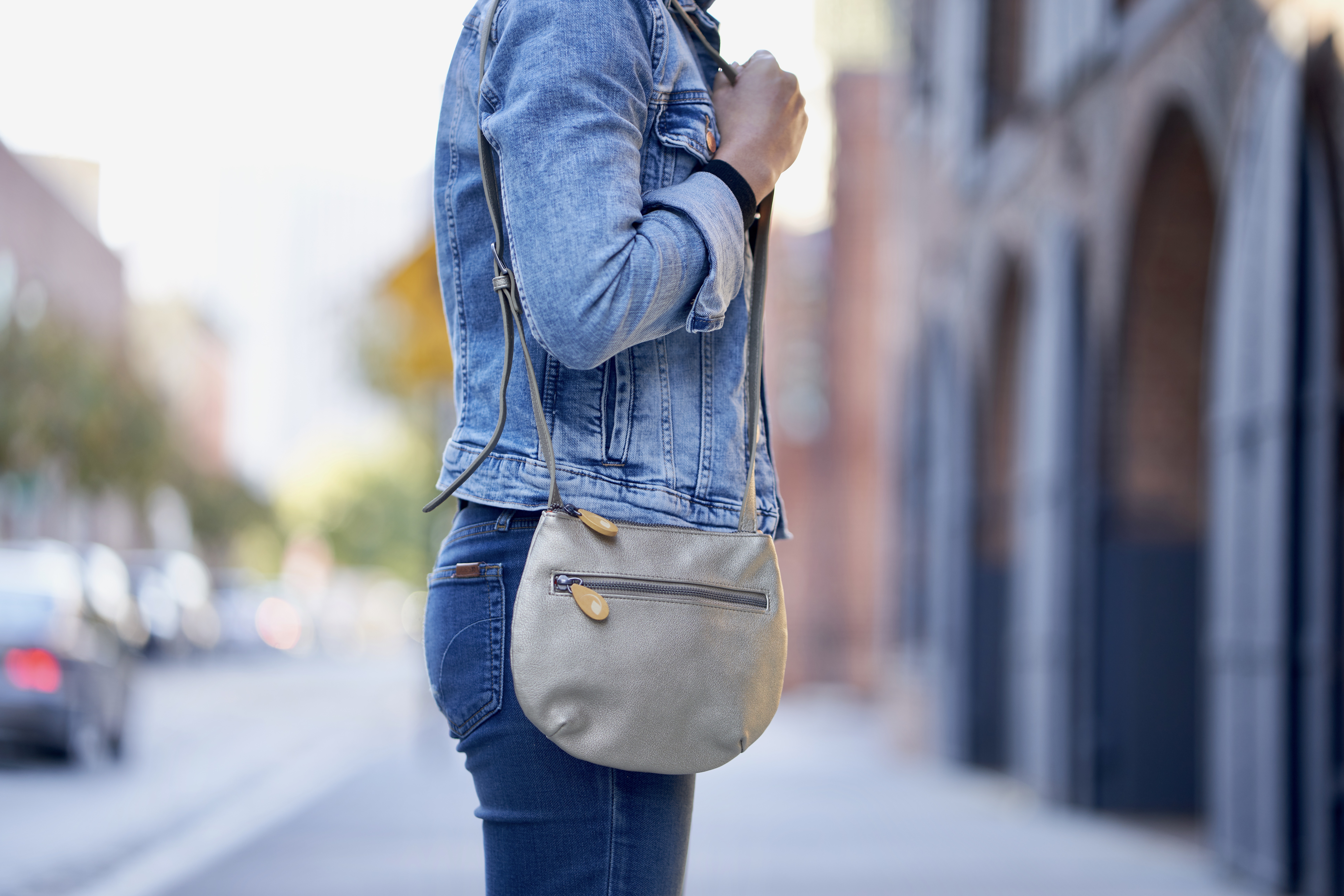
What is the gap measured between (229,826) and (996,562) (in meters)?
6.73

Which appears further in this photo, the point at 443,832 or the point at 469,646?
the point at 443,832

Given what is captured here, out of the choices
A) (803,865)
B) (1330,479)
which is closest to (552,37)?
(1330,479)

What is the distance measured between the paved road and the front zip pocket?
17.4ft

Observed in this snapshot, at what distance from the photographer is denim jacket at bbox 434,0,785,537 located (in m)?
1.77

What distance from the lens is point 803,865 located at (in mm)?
7910

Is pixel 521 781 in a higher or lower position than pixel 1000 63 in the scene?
lower

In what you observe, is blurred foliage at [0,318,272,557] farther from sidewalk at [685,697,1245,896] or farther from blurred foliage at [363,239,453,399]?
sidewalk at [685,697,1245,896]

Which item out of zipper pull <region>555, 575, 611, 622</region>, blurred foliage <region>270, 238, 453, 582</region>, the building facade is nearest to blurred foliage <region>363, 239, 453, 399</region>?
the building facade

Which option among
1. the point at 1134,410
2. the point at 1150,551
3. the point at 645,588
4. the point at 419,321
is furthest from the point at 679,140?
the point at 419,321

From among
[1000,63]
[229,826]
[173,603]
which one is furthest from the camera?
[173,603]

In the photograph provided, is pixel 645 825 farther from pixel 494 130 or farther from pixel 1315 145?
pixel 1315 145

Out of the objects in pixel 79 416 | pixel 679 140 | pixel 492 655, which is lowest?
pixel 492 655

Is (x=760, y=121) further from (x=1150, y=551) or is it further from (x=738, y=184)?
(x=1150, y=551)

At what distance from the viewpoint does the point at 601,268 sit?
1747mm
